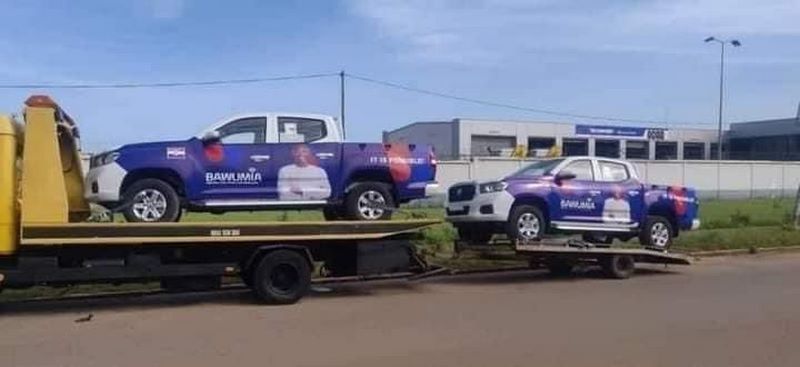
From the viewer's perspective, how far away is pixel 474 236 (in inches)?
675

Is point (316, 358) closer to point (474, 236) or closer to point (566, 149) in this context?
point (474, 236)

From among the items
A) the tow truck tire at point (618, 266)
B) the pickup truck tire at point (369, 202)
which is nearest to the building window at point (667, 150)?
the tow truck tire at point (618, 266)

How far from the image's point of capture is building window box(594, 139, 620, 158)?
100 m

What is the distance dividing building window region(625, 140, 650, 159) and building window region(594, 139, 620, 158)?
1268mm

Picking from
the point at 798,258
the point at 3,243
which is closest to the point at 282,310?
the point at 3,243

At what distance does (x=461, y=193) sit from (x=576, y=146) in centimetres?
8502

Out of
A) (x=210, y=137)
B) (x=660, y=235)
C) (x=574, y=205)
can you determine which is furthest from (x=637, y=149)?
(x=210, y=137)

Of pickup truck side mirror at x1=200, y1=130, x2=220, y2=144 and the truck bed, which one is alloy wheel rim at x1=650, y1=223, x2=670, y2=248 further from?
pickup truck side mirror at x1=200, y1=130, x2=220, y2=144

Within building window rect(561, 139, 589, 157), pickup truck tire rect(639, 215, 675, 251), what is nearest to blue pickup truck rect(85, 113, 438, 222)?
pickup truck tire rect(639, 215, 675, 251)

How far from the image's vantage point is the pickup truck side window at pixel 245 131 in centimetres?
1380

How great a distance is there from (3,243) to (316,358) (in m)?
4.58

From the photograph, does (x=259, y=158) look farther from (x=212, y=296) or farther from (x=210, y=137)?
(x=212, y=296)

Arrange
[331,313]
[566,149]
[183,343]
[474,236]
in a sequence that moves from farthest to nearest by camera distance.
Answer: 1. [566,149]
2. [474,236]
3. [331,313]
4. [183,343]

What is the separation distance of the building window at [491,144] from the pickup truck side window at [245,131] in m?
75.9
